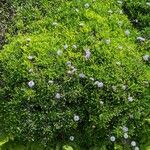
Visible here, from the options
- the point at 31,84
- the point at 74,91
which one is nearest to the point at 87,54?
the point at 74,91

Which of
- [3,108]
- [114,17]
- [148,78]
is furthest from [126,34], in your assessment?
[3,108]

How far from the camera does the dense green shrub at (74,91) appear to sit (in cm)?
556

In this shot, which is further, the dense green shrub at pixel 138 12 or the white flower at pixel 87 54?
the dense green shrub at pixel 138 12

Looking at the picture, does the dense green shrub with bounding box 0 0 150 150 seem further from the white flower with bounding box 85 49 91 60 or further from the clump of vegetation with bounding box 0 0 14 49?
the clump of vegetation with bounding box 0 0 14 49

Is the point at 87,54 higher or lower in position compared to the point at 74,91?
higher

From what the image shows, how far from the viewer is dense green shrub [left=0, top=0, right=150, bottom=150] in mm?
5559

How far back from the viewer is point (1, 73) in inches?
224

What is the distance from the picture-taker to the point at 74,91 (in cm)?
555

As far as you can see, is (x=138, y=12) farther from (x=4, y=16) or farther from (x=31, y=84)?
(x=31, y=84)

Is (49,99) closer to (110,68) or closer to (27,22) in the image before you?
(110,68)

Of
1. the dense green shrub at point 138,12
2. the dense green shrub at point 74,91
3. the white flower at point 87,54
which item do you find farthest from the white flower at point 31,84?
the dense green shrub at point 138,12

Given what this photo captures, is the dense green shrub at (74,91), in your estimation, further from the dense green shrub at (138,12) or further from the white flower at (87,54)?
the dense green shrub at (138,12)

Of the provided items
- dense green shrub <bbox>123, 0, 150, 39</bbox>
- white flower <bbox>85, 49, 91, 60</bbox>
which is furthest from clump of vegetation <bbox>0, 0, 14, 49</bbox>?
dense green shrub <bbox>123, 0, 150, 39</bbox>

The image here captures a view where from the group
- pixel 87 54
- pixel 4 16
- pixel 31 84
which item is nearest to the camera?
pixel 31 84
